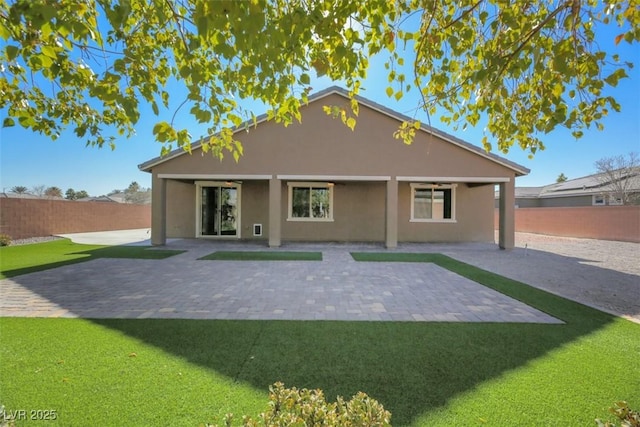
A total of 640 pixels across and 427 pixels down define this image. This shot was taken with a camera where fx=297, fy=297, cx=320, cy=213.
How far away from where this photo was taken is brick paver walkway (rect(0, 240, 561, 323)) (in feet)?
15.9

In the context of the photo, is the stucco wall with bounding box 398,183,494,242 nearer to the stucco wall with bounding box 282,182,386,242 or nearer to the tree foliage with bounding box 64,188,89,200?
the stucco wall with bounding box 282,182,386,242

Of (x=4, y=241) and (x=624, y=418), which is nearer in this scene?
(x=624, y=418)

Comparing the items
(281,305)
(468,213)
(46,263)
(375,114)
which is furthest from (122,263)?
(468,213)

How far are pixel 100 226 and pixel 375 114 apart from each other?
20.8m

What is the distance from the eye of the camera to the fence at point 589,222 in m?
16.0

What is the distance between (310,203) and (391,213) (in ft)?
14.3

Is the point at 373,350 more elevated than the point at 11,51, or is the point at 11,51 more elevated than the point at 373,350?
the point at 11,51

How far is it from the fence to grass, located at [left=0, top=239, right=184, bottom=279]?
2254 centimetres

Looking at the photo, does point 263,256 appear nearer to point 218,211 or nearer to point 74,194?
point 218,211

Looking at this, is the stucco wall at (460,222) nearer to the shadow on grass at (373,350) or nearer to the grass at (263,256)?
the grass at (263,256)

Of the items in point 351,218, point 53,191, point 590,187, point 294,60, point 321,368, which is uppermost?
point 53,191

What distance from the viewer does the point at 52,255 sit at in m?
10.4

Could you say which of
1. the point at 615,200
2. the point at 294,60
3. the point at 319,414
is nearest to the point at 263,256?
the point at 294,60

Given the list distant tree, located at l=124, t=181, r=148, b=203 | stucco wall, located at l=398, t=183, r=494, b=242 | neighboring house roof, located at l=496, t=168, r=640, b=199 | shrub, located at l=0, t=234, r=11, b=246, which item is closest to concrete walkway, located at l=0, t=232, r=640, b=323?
stucco wall, located at l=398, t=183, r=494, b=242
